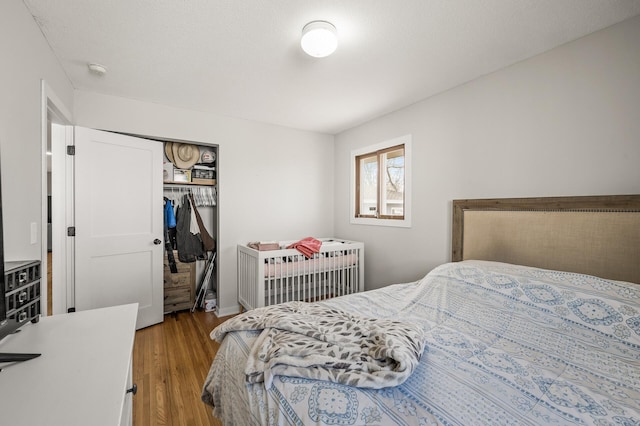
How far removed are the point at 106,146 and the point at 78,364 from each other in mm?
2426

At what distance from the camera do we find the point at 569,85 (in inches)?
71.5

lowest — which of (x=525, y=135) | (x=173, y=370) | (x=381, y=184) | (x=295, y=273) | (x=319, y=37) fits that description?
(x=173, y=370)

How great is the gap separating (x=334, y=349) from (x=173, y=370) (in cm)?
170

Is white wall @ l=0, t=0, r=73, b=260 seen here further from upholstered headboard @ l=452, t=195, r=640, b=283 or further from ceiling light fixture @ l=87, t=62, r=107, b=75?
upholstered headboard @ l=452, t=195, r=640, b=283

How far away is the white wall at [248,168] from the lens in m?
2.76

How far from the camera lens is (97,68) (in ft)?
6.97

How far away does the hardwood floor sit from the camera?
1.68 meters

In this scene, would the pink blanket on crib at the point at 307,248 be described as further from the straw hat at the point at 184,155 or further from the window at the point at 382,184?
the straw hat at the point at 184,155

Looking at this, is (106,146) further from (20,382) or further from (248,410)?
(248,410)

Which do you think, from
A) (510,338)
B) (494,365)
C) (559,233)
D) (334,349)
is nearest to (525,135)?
(559,233)

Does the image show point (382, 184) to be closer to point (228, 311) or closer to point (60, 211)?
point (228, 311)

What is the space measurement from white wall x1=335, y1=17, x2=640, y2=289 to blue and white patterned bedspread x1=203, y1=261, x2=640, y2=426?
28.2 inches

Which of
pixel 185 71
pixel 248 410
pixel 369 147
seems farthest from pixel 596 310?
pixel 185 71

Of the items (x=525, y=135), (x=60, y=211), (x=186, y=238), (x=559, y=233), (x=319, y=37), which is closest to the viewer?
(x=319, y=37)
